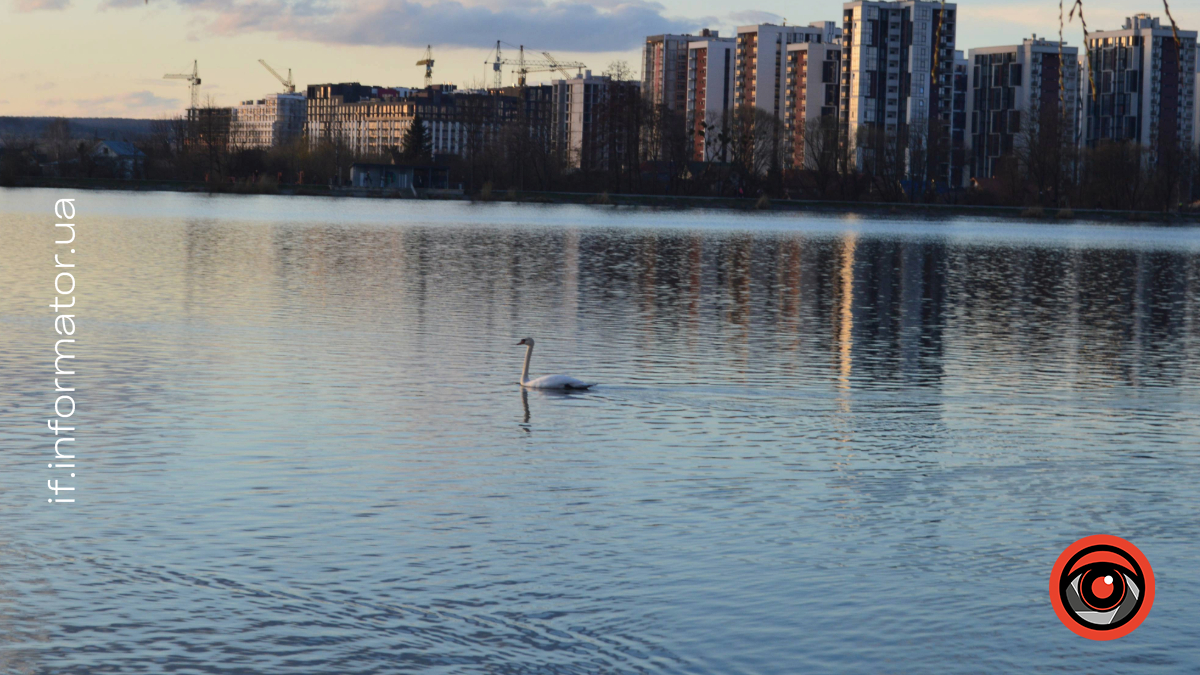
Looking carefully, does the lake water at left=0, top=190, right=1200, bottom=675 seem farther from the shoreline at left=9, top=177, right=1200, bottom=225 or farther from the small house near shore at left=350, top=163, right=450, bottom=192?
the small house near shore at left=350, top=163, right=450, bottom=192

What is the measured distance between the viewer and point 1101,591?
9.73 m

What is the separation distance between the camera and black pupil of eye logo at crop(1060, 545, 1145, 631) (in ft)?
31.9

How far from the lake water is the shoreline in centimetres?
9804

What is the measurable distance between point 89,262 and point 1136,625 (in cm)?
3669

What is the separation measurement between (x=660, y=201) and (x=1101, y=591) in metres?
130

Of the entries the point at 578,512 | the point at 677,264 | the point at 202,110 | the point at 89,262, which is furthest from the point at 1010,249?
the point at 202,110

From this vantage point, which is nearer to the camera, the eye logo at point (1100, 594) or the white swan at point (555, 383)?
the eye logo at point (1100, 594)

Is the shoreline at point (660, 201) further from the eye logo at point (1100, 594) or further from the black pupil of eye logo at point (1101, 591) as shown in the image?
the black pupil of eye logo at point (1101, 591)

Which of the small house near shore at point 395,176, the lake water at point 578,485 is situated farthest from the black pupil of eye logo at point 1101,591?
the small house near shore at point 395,176

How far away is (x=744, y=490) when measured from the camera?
563 inches

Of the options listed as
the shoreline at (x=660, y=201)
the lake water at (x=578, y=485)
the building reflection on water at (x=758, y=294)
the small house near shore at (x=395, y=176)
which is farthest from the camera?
the small house near shore at (x=395, y=176)

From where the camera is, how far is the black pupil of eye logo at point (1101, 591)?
9734mm

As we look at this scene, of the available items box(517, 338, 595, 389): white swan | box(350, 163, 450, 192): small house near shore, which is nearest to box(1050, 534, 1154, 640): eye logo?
box(517, 338, 595, 389): white swan

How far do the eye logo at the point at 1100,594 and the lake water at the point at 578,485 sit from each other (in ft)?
0.43
